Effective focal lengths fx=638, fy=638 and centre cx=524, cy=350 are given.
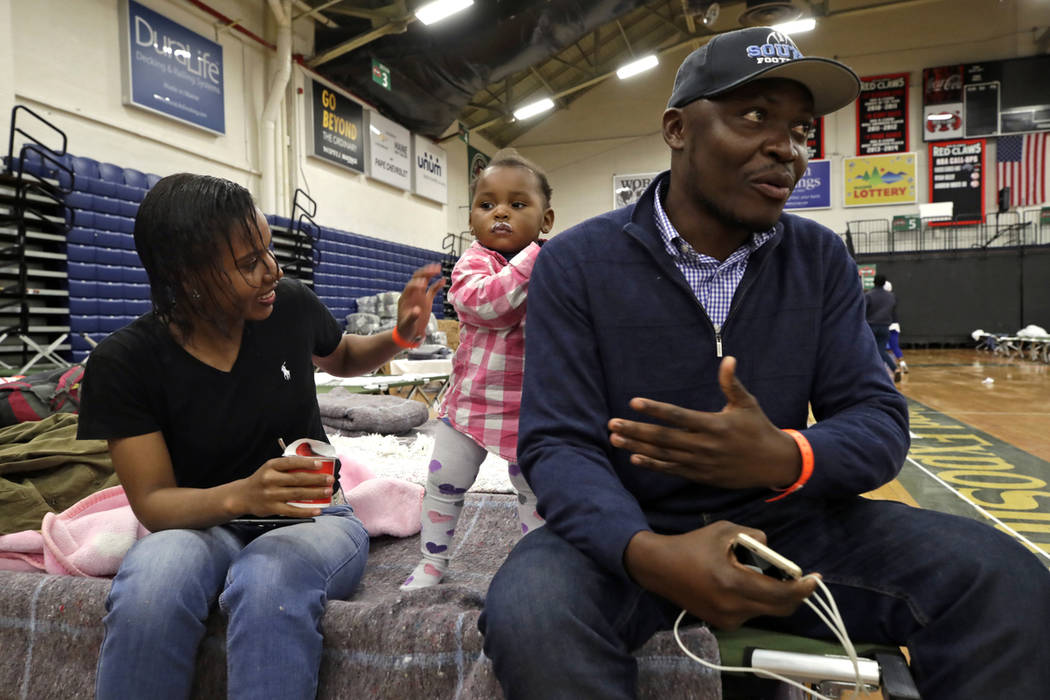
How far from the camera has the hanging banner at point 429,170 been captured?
10984 mm

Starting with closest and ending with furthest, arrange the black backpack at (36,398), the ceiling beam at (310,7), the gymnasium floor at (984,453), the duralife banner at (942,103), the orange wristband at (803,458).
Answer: the orange wristband at (803,458)
the black backpack at (36,398)
the gymnasium floor at (984,453)
the ceiling beam at (310,7)
the duralife banner at (942,103)

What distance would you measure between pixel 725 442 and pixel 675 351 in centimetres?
27

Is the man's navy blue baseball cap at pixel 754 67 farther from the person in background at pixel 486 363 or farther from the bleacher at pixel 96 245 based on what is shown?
the bleacher at pixel 96 245

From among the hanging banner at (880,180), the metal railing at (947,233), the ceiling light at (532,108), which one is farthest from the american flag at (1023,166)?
the ceiling light at (532,108)

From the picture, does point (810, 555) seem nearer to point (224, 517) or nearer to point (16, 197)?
point (224, 517)

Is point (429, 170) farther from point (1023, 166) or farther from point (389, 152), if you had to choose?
point (1023, 166)

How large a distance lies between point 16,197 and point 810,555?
18.8ft

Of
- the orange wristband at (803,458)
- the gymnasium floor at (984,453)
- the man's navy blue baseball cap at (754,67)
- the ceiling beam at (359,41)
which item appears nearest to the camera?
the orange wristband at (803,458)

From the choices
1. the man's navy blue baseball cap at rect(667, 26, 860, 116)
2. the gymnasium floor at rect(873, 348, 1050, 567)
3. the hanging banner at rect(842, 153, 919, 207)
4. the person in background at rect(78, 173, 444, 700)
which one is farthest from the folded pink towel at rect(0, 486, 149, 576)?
the hanging banner at rect(842, 153, 919, 207)

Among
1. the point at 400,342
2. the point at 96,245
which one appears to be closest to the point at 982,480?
the point at 400,342

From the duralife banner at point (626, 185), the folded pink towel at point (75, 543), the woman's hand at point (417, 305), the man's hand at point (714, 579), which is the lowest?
the folded pink towel at point (75, 543)

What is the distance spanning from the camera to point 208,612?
1.14 meters

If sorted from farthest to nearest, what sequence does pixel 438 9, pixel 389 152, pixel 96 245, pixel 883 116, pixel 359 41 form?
pixel 883 116 → pixel 389 152 → pixel 359 41 → pixel 438 9 → pixel 96 245

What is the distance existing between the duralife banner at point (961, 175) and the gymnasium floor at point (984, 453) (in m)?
6.39
